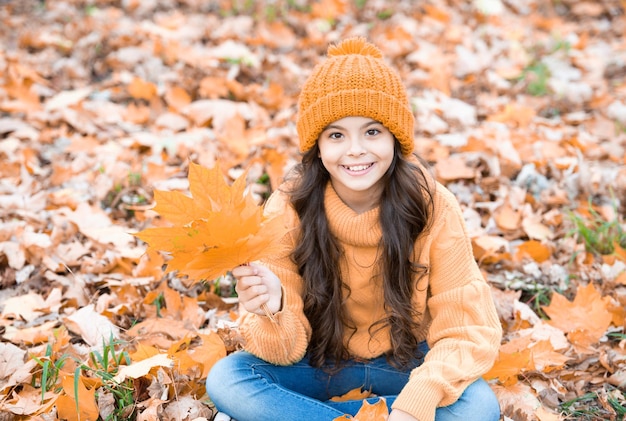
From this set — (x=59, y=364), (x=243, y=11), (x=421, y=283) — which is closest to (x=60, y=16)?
(x=243, y=11)

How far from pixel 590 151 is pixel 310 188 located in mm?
2043

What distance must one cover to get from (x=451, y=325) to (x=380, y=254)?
1.04 feet

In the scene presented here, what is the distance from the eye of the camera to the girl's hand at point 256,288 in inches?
64.6

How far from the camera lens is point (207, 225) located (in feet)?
4.55

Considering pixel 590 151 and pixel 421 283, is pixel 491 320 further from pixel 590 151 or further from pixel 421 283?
pixel 590 151

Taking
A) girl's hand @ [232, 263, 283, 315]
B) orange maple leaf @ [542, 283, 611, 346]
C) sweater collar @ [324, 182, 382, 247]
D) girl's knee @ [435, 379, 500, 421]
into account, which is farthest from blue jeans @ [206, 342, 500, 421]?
orange maple leaf @ [542, 283, 611, 346]

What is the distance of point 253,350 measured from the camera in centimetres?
204

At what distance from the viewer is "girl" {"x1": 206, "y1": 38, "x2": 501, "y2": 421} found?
187 cm

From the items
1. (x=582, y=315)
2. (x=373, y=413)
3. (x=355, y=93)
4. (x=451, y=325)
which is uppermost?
(x=355, y=93)

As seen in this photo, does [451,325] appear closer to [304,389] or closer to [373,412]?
[373,412]

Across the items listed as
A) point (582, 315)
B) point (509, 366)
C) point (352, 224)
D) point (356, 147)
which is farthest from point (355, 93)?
point (582, 315)

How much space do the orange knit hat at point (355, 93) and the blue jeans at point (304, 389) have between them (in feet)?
2.46

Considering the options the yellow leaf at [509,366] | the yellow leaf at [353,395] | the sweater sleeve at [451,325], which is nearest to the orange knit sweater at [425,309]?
the sweater sleeve at [451,325]

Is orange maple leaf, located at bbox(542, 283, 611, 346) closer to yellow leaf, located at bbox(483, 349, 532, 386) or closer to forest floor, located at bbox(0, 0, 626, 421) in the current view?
forest floor, located at bbox(0, 0, 626, 421)
